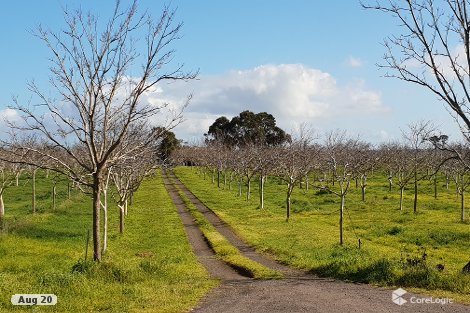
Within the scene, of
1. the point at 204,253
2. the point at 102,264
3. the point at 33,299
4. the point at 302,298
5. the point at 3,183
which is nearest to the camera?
the point at 33,299

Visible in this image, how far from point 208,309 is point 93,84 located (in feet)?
27.7

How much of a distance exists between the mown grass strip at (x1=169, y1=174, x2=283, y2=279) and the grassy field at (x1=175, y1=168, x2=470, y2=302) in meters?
1.63

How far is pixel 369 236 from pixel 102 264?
69.3 feet

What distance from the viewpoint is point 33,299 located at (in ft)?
38.2

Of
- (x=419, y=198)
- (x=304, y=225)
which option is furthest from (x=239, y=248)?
(x=419, y=198)

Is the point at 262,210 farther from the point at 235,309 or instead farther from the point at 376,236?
the point at 235,309

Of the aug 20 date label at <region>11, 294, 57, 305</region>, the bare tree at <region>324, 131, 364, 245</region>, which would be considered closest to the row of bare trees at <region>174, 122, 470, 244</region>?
the bare tree at <region>324, 131, 364, 245</region>

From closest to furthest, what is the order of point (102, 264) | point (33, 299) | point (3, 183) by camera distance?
point (33, 299)
point (102, 264)
point (3, 183)

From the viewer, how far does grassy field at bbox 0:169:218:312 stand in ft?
40.3

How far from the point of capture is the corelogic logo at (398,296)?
12297mm

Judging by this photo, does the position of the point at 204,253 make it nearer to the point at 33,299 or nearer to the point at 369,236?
the point at 369,236

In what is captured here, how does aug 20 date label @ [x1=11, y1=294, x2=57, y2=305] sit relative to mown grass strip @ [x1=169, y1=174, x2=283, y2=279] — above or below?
above

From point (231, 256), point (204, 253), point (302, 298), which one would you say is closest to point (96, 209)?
point (302, 298)

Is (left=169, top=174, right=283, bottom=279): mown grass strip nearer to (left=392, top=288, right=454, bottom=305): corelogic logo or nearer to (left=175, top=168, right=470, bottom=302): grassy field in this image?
(left=175, top=168, right=470, bottom=302): grassy field
